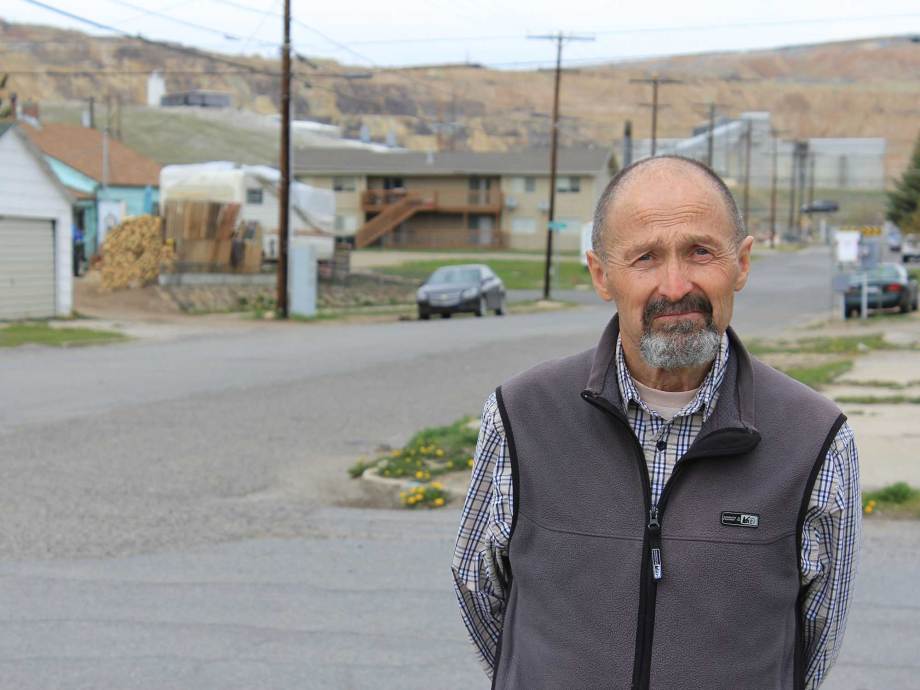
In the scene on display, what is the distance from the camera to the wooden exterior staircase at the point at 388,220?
78.7 meters

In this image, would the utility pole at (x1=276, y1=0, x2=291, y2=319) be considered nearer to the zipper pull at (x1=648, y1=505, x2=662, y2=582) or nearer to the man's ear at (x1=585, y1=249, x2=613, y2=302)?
the man's ear at (x1=585, y1=249, x2=613, y2=302)

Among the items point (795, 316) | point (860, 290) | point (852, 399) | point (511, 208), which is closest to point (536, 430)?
point (852, 399)

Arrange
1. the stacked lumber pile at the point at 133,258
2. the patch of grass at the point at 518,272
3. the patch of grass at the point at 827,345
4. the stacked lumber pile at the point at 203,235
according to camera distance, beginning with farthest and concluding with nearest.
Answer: the patch of grass at the point at 518,272 → the stacked lumber pile at the point at 203,235 → the stacked lumber pile at the point at 133,258 → the patch of grass at the point at 827,345

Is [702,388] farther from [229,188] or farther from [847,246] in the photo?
[229,188]

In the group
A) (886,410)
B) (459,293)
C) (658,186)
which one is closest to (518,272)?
(459,293)

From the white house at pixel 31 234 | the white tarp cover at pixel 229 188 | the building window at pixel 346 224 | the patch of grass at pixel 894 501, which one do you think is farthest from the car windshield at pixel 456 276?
the building window at pixel 346 224

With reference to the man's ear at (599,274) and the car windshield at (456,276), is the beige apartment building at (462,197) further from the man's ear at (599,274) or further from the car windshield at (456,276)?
the man's ear at (599,274)

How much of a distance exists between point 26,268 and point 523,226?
55.7 m

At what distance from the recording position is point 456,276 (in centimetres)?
3512

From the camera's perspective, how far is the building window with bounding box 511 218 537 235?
267ft

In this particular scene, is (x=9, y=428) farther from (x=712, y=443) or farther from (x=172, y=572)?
(x=712, y=443)

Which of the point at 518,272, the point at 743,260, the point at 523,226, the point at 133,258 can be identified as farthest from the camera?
the point at 523,226

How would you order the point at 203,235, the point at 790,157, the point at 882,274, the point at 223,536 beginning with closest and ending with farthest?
the point at 223,536 → the point at 882,274 → the point at 203,235 → the point at 790,157

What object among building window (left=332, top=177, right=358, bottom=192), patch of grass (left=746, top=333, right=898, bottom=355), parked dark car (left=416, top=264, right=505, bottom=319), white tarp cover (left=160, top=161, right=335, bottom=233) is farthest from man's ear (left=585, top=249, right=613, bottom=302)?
building window (left=332, top=177, right=358, bottom=192)
